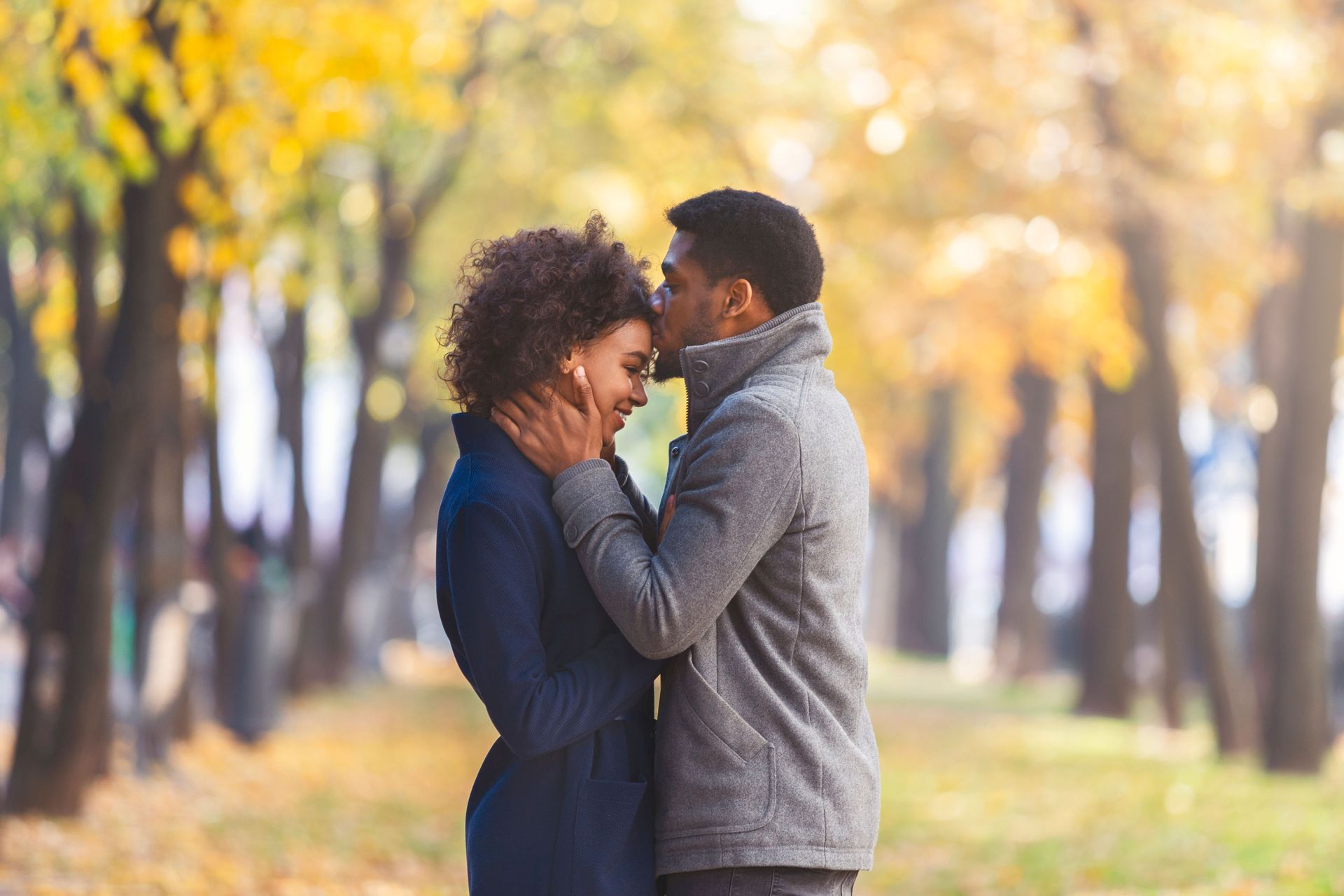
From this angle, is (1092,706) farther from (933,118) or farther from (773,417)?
(773,417)

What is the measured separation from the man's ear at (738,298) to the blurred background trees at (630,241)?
5.45 metres

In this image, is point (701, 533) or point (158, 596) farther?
point (158, 596)

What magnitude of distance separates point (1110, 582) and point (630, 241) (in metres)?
8.22

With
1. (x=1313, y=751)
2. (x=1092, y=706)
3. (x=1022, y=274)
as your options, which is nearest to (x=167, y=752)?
(x=1313, y=751)

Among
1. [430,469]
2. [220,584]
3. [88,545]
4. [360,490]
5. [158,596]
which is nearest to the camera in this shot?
[88,545]

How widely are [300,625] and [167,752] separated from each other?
7.72m

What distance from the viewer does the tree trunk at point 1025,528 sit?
26016 mm

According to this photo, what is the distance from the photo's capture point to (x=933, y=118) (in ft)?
50.7

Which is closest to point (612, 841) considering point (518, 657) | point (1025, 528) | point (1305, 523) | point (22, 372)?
point (518, 657)

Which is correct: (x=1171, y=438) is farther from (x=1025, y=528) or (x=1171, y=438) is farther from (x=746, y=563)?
(x=746, y=563)

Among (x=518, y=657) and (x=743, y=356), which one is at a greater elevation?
(x=743, y=356)

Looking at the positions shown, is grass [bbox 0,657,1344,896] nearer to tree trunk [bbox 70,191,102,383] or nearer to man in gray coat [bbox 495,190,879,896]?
tree trunk [bbox 70,191,102,383]

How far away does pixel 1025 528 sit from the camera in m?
26.4

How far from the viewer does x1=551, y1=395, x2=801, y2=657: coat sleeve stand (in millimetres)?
2779
